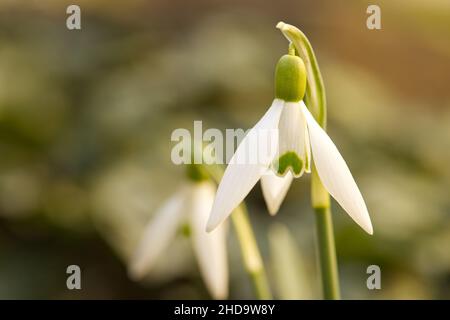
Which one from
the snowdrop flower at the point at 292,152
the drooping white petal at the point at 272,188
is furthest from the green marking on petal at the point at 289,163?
the drooping white petal at the point at 272,188

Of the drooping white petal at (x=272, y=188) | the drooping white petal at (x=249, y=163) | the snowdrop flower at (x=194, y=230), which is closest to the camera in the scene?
the drooping white petal at (x=249, y=163)

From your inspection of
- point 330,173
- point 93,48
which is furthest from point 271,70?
point 330,173

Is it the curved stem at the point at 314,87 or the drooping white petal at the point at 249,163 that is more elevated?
the curved stem at the point at 314,87

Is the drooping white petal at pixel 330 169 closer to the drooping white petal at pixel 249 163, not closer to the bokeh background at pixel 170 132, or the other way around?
the drooping white petal at pixel 249 163

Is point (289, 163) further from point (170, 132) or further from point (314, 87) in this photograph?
point (170, 132)

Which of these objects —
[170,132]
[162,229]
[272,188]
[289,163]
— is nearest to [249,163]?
[289,163]

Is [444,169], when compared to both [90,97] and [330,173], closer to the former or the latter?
[90,97]
